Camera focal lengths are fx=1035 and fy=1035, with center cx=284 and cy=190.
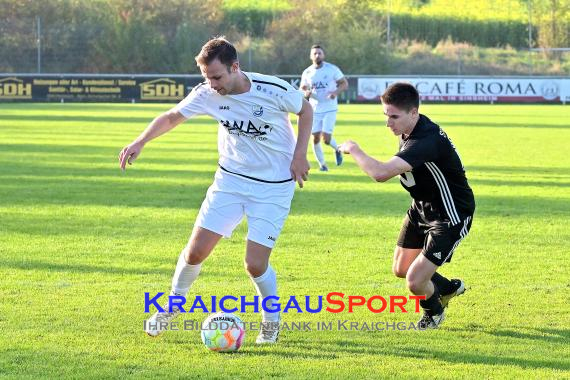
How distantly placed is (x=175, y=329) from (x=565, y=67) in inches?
1941

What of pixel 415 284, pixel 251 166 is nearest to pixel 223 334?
pixel 251 166

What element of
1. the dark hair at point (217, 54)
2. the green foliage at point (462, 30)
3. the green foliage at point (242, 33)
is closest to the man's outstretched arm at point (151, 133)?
the dark hair at point (217, 54)

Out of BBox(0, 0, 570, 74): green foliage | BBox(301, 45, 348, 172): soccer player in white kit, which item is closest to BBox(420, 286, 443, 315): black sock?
BBox(301, 45, 348, 172): soccer player in white kit

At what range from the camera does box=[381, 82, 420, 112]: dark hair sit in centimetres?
657

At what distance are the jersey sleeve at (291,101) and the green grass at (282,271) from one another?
1.48 m

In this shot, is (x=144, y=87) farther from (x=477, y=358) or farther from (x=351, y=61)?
(x=477, y=358)

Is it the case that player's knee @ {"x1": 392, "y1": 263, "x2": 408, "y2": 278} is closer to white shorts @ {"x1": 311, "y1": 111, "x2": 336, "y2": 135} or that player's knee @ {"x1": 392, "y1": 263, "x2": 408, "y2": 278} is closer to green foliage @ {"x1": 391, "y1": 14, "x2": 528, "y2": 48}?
white shorts @ {"x1": 311, "y1": 111, "x2": 336, "y2": 135}

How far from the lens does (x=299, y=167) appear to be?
652 centimetres

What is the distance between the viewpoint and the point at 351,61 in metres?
55.6

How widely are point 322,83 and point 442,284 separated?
11900mm

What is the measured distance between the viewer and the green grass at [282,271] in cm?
614

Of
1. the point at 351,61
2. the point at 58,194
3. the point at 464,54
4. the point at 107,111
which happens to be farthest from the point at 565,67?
the point at 58,194

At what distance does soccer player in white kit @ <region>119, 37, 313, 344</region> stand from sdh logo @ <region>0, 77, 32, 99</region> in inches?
1574

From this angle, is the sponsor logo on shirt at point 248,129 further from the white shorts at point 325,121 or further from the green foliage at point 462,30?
the green foliage at point 462,30
